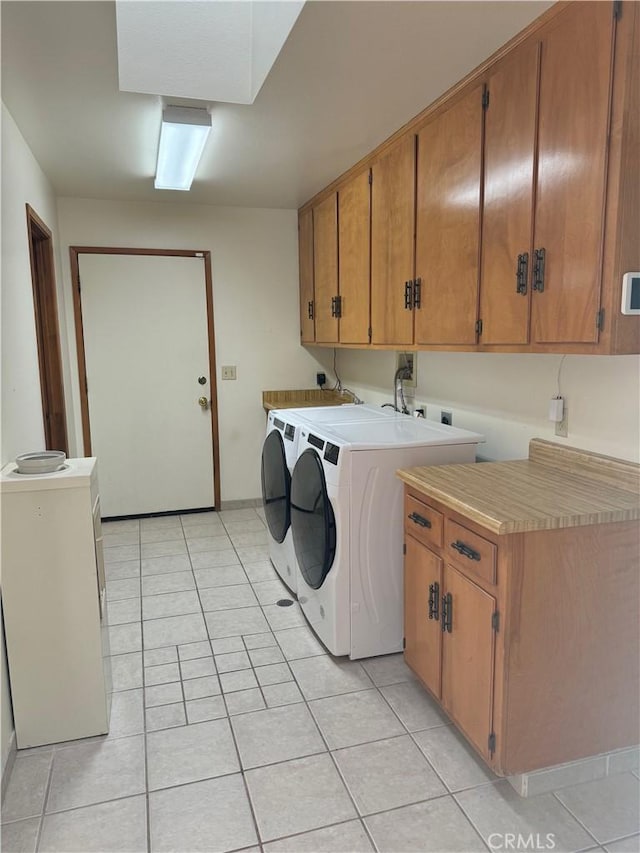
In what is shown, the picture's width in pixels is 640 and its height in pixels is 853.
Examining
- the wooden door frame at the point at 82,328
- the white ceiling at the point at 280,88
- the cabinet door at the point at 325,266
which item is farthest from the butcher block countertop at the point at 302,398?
the white ceiling at the point at 280,88

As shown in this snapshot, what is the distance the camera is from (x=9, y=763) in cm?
186

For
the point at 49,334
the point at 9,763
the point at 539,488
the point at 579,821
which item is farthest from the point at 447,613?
the point at 49,334

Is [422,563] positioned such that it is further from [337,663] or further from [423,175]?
[423,175]

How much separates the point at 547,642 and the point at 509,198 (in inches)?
56.4

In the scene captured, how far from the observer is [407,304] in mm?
2730

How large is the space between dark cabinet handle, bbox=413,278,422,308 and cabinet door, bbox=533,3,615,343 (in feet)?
2.62

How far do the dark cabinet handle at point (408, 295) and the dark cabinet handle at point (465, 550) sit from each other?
1267 mm

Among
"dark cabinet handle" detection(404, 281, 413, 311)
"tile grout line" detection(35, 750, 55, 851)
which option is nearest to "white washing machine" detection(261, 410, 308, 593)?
"dark cabinet handle" detection(404, 281, 413, 311)

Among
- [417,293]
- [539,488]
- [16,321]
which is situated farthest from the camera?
[417,293]

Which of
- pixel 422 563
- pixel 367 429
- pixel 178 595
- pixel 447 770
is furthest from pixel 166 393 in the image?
pixel 447 770

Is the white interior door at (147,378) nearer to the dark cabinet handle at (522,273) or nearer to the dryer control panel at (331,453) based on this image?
the dryer control panel at (331,453)

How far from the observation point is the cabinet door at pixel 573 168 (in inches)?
62.4

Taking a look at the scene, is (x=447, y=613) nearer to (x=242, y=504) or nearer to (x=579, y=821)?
(x=579, y=821)

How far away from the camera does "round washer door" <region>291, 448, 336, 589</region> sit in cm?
237
